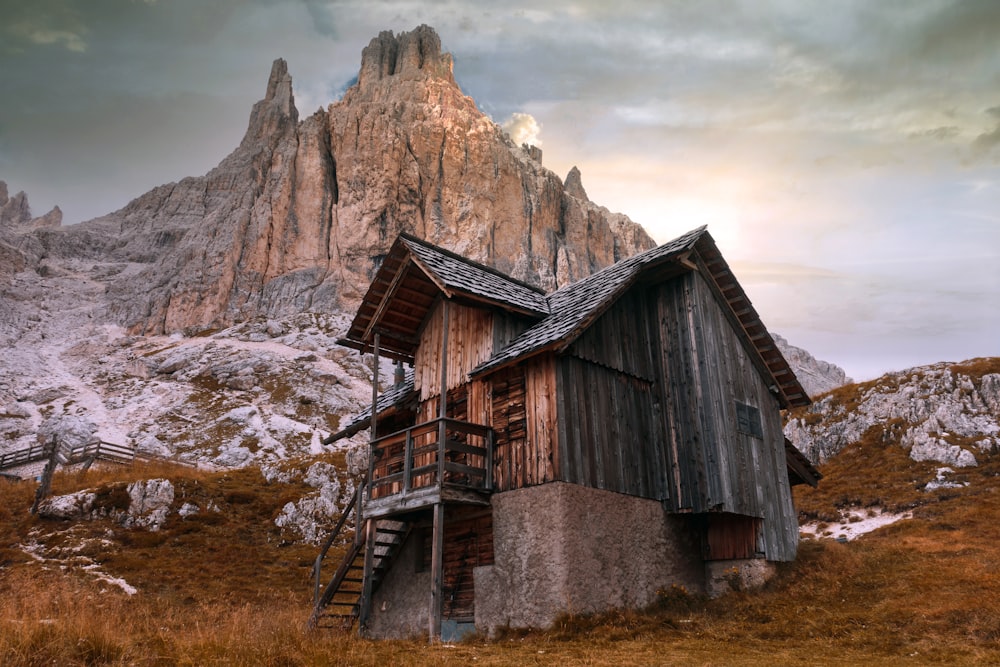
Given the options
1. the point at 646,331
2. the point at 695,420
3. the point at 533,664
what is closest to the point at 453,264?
the point at 646,331

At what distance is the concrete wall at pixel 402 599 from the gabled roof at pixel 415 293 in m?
5.74

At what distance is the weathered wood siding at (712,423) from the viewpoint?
1689cm

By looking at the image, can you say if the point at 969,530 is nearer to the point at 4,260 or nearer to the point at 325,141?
the point at 325,141

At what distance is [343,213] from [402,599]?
113846 millimetres

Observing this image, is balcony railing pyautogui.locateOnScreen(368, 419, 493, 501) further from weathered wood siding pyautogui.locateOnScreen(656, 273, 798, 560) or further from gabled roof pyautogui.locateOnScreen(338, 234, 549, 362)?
weathered wood siding pyautogui.locateOnScreen(656, 273, 798, 560)

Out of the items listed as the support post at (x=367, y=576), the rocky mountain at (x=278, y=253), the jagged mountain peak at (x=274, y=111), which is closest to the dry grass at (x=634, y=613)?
the support post at (x=367, y=576)

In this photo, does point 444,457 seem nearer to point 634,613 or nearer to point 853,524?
point 634,613

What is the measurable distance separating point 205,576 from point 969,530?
28.5 metres

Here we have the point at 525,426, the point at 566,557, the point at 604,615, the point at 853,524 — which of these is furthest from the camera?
the point at 853,524

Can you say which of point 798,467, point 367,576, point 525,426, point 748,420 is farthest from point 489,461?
point 798,467

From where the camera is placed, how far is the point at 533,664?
35.2 ft

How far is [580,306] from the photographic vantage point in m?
17.4

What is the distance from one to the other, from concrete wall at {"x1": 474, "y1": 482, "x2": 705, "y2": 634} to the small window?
12.6 feet

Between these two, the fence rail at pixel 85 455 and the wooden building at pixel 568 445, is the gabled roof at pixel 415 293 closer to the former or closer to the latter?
the wooden building at pixel 568 445
